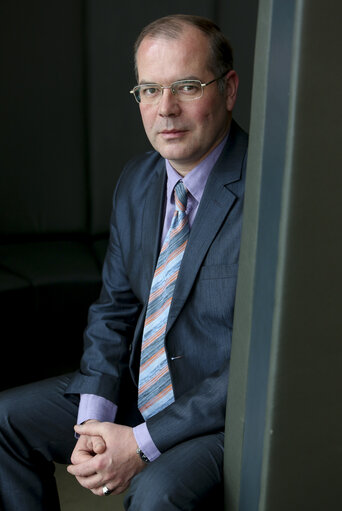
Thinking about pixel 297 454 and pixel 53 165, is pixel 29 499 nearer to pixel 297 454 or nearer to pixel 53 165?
pixel 297 454

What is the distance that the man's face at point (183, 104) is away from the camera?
136 centimetres

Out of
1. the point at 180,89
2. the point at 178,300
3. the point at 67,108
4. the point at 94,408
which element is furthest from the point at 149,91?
the point at 67,108

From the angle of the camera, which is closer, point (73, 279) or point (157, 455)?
point (157, 455)

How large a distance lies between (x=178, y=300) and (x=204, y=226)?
156 millimetres

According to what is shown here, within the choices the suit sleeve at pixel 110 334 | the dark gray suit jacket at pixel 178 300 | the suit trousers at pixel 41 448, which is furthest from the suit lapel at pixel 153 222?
the suit trousers at pixel 41 448

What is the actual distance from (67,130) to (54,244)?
0.49 metres

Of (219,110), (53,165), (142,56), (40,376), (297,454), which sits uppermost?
(142,56)

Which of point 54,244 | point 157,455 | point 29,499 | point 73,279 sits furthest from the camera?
point 54,244

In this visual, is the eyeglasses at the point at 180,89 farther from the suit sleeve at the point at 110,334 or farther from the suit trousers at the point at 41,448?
the suit trousers at the point at 41,448

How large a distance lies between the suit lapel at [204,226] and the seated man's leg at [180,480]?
10.9 inches

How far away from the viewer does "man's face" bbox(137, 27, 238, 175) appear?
1362 millimetres

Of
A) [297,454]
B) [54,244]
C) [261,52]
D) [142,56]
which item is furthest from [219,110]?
[54,244]

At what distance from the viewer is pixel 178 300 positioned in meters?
1.31

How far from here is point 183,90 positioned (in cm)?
138
